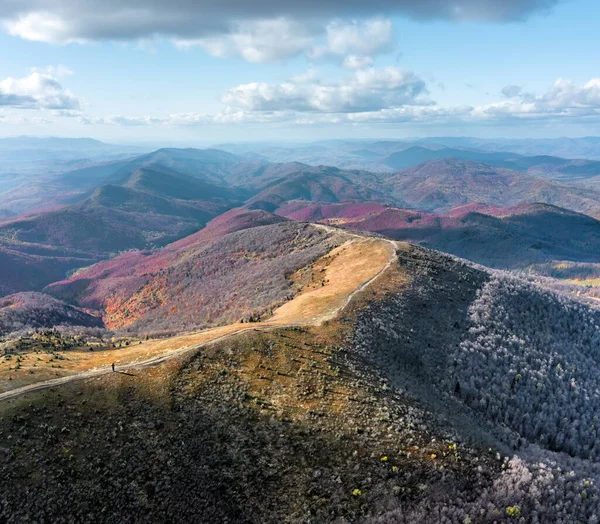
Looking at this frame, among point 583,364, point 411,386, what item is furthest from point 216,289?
point 583,364

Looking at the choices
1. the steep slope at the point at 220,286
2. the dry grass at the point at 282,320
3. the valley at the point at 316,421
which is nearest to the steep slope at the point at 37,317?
the steep slope at the point at 220,286

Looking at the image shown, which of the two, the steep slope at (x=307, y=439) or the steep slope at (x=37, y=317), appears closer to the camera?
the steep slope at (x=307, y=439)

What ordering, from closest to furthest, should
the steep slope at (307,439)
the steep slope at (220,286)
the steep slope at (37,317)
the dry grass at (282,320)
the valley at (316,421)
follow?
1. the steep slope at (307,439)
2. the valley at (316,421)
3. the dry grass at (282,320)
4. the steep slope at (37,317)
5. the steep slope at (220,286)

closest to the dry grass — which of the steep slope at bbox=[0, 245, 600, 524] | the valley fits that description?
the valley

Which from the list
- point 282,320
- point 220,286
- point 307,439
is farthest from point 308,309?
point 220,286

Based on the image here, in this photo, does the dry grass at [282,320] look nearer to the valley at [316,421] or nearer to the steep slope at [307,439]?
the valley at [316,421]

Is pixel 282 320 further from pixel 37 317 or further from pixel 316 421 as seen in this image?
pixel 37 317

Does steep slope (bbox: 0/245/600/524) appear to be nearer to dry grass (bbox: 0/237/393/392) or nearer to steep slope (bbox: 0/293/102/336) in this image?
dry grass (bbox: 0/237/393/392)
